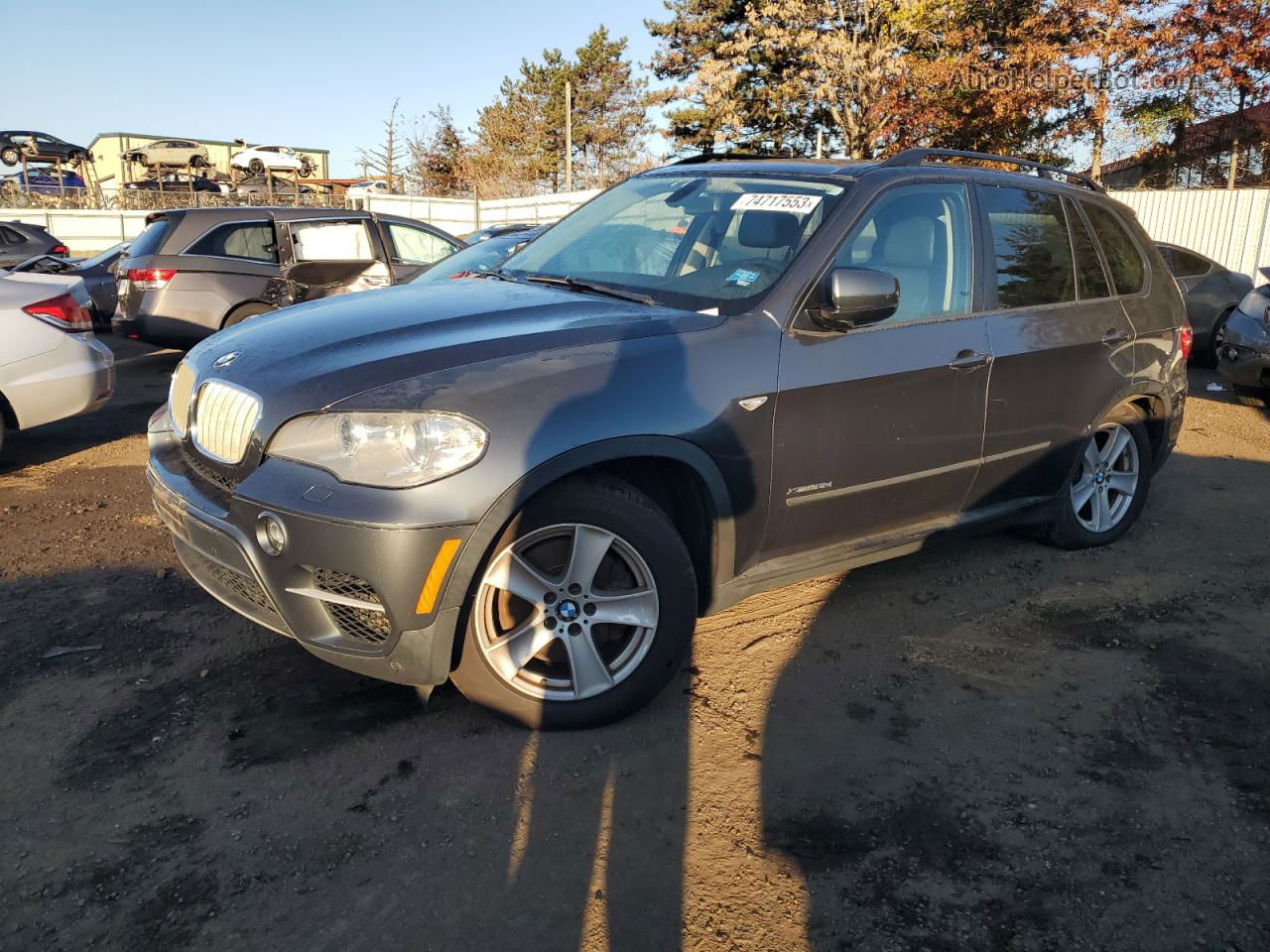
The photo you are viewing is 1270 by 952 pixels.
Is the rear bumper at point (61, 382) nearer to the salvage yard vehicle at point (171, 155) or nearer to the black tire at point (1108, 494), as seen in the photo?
the black tire at point (1108, 494)

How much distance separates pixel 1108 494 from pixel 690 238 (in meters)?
2.68

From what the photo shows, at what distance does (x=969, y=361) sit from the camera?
3.75m

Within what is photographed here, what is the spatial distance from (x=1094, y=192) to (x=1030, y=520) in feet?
5.77

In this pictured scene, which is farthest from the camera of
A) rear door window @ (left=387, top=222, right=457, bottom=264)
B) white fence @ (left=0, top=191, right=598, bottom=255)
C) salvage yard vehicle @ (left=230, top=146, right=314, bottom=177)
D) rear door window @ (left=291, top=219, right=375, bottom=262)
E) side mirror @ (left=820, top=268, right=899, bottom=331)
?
salvage yard vehicle @ (left=230, top=146, right=314, bottom=177)

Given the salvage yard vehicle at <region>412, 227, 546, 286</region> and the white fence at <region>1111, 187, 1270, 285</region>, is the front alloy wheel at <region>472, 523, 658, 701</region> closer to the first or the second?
the salvage yard vehicle at <region>412, 227, 546, 286</region>

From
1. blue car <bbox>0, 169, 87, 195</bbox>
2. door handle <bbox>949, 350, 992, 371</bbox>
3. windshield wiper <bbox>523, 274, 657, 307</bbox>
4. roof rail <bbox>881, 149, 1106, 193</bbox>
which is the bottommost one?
door handle <bbox>949, 350, 992, 371</bbox>

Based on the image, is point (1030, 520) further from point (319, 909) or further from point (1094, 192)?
point (319, 909)

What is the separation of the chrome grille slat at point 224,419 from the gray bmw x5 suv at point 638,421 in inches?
0.6

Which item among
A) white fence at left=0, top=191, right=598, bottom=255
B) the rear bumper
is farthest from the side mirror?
white fence at left=0, top=191, right=598, bottom=255

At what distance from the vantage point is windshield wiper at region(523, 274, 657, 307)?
345cm

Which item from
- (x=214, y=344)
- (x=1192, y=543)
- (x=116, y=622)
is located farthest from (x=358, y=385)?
(x=1192, y=543)

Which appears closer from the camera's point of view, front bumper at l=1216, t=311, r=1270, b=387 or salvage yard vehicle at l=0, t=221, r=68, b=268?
front bumper at l=1216, t=311, r=1270, b=387

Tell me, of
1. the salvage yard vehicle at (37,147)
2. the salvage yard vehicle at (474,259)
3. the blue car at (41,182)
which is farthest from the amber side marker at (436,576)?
the salvage yard vehicle at (37,147)

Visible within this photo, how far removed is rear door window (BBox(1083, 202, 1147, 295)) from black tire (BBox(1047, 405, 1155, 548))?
617 millimetres
